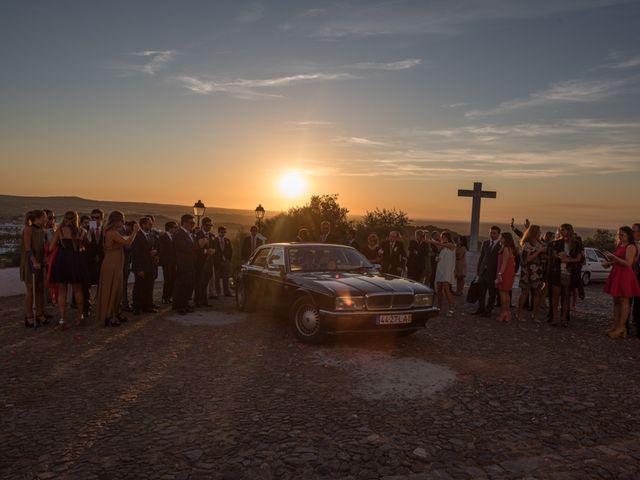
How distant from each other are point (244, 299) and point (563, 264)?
21.1ft

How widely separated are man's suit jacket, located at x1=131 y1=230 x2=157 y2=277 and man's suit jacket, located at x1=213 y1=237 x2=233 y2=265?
2.95 m

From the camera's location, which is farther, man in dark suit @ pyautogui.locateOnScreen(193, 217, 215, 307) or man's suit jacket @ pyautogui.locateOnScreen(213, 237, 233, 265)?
man's suit jacket @ pyautogui.locateOnScreen(213, 237, 233, 265)

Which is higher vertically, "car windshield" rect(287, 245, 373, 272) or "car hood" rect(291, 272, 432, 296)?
"car windshield" rect(287, 245, 373, 272)

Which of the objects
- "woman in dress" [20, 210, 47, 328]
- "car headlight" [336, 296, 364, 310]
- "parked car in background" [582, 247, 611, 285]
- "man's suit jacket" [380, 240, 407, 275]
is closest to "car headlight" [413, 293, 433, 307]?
"car headlight" [336, 296, 364, 310]

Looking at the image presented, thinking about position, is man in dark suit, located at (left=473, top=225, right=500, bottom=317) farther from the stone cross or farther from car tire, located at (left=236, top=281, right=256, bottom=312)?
the stone cross

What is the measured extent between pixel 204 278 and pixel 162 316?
178 centimetres

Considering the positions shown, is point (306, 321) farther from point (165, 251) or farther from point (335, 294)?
point (165, 251)

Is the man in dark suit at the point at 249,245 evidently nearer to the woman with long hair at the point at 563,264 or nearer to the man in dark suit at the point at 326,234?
the man in dark suit at the point at 326,234

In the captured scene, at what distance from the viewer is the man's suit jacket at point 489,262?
34.5 feet

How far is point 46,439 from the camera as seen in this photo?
423cm

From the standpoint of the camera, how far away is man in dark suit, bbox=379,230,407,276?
11938 mm

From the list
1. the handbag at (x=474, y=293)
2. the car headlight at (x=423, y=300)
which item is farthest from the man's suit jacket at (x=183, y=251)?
the handbag at (x=474, y=293)

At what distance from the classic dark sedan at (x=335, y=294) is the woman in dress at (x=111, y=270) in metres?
2.51

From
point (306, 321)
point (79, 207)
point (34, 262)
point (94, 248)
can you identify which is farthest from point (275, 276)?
point (79, 207)
